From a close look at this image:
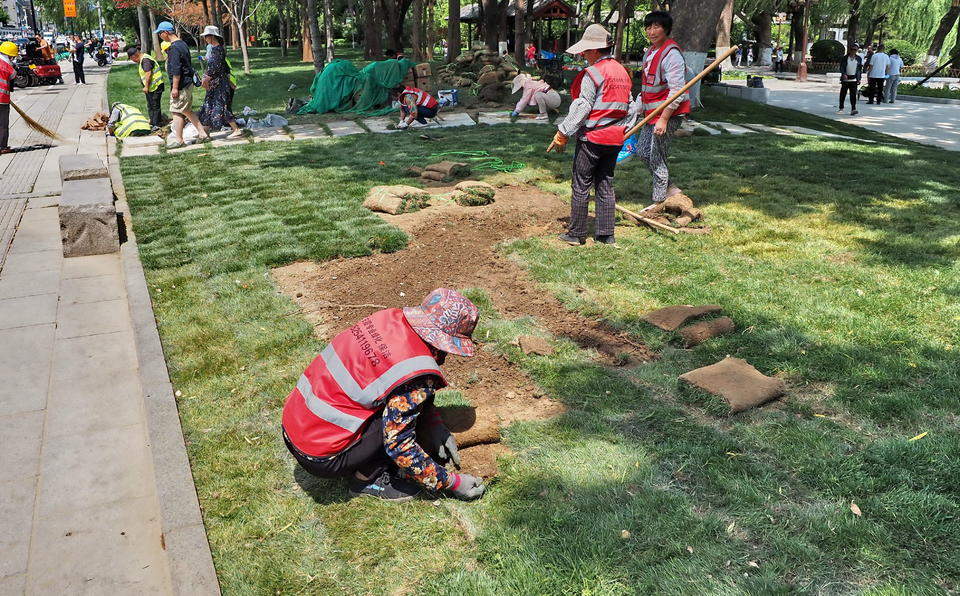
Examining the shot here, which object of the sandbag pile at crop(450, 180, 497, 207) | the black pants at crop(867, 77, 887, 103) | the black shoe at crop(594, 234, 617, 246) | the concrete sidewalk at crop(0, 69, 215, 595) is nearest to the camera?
the concrete sidewalk at crop(0, 69, 215, 595)

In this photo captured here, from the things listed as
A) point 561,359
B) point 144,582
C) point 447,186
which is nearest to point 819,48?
point 447,186

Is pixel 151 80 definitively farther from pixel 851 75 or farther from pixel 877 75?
pixel 877 75

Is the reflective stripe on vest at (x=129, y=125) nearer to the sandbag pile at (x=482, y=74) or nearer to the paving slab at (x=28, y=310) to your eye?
the sandbag pile at (x=482, y=74)

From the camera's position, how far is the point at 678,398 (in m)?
4.41

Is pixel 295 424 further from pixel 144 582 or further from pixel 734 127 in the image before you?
pixel 734 127

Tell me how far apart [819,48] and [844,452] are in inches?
1730

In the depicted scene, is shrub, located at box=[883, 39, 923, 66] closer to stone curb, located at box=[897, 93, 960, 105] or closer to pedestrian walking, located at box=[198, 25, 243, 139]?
stone curb, located at box=[897, 93, 960, 105]

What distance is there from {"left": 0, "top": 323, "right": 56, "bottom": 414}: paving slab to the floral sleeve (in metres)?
2.60

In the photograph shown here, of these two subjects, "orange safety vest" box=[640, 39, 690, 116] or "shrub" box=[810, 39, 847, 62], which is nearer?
"orange safety vest" box=[640, 39, 690, 116]

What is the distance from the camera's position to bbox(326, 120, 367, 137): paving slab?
14.5 metres

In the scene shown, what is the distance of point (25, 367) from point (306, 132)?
10172 mm

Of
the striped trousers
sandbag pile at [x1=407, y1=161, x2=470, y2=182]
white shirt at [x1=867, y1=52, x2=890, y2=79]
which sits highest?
white shirt at [x1=867, y1=52, x2=890, y2=79]

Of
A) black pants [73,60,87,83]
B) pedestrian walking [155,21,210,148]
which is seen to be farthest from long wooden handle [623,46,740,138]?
black pants [73,60,87,83]

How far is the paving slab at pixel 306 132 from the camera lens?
14098 millimetres
